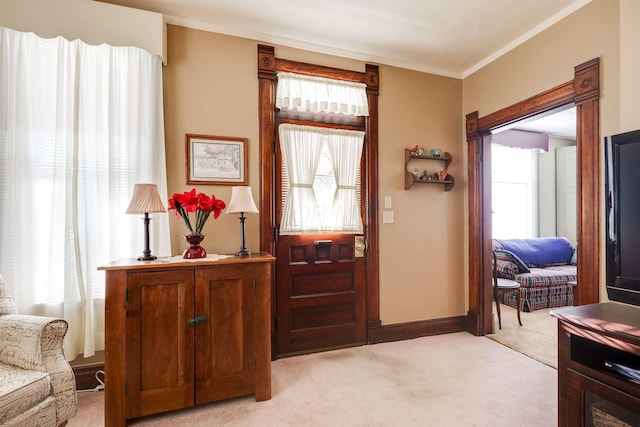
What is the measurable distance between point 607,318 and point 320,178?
6.99ft

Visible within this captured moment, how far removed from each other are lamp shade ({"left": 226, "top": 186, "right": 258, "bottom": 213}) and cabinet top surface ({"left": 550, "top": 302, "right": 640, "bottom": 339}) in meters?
1.90

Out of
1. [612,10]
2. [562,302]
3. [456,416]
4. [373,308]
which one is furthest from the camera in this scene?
[562,302]

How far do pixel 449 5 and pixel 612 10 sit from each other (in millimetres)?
1045

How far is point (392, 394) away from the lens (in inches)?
82.9

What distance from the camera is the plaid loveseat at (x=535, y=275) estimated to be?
13.4ft

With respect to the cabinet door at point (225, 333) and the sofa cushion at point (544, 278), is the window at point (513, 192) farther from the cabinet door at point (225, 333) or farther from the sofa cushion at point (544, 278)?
the cabinet door at point (225, 333)

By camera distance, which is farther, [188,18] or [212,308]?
[188,18]

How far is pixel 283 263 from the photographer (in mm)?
2770

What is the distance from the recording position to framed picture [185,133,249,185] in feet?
8.18

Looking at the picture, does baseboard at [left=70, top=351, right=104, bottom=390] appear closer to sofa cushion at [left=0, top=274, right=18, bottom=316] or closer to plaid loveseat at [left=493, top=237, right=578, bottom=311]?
sofa cushion at [left=0, top=274, right=18, bottom=316]

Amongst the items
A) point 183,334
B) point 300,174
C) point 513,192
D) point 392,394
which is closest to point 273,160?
point 300,174

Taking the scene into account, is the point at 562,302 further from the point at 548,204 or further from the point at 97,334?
the point at 97,334

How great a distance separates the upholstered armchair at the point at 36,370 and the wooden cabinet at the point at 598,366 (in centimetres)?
252

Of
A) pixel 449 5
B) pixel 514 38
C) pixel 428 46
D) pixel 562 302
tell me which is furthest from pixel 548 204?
pixel 449 5
